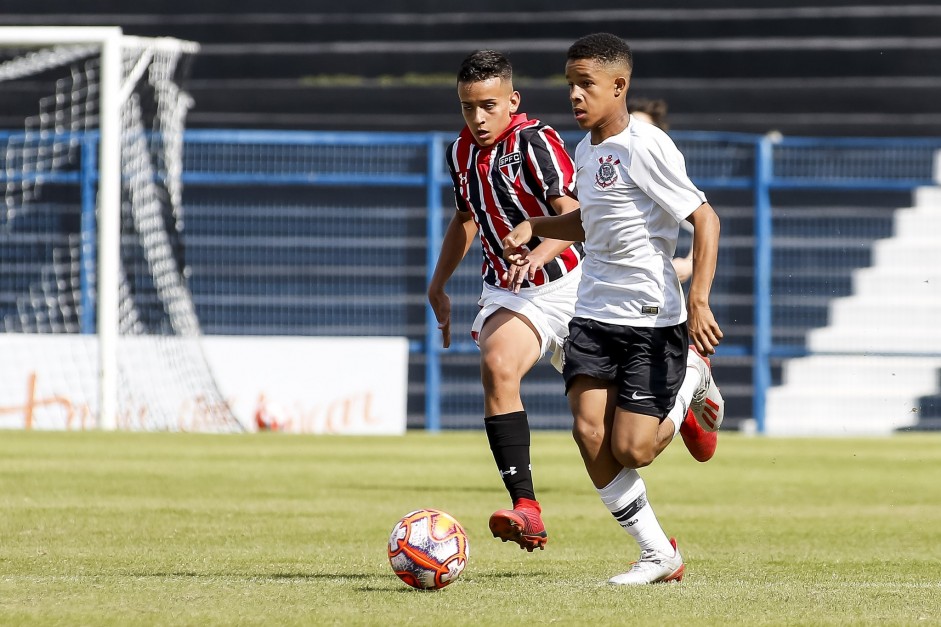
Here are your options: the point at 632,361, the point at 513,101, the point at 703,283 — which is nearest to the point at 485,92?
the point at 513,101

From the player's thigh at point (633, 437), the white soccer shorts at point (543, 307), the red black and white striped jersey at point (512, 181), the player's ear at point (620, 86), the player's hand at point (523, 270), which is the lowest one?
the player's thigh at point (633, 437)

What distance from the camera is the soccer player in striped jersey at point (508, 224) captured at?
591 centimetres

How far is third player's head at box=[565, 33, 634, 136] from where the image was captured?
5.34m

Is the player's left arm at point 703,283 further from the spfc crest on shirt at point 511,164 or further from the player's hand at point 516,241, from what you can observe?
the spfc crest on shirt at point 511,164

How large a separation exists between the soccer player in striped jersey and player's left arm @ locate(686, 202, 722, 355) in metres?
0.76

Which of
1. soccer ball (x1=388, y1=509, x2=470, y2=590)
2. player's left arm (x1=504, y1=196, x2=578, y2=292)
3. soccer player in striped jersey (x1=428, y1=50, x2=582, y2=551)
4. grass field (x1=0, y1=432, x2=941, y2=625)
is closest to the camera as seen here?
grass field (x1=0, y1=432, x2=941, y2=625)

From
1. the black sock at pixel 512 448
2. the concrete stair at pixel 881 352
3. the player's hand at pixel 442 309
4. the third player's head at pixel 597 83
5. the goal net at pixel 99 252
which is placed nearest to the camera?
the third player's head at pixel 597 83

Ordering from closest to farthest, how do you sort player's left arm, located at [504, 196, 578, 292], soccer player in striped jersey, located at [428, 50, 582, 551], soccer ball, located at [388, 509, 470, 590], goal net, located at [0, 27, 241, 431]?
soccer ball, located at [388, 509, 470, 590] < player's left arm, located at [504, 196, 578, 292] < soccer player in striped jersey, located at [428, 50, 582, 551] < goal net, located at [0, 27, 241, 431]

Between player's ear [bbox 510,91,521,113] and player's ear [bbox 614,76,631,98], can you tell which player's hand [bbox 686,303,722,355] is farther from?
player's ear [bbox 510,91,521,113]

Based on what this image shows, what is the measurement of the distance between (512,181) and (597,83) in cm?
90

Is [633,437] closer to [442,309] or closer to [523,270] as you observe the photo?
[523,270]

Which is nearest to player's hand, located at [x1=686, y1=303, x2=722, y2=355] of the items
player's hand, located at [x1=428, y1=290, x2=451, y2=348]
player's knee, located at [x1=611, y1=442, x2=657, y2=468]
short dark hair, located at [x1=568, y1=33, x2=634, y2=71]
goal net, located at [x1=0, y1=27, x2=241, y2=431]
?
player's knee, located at [x1=611, y1=442, x2=657, y2=468]

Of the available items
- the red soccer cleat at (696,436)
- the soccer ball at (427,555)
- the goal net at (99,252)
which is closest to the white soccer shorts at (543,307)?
the red soccer cleat at (696,436)

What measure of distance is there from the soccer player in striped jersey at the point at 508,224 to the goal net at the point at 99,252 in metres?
6.86
